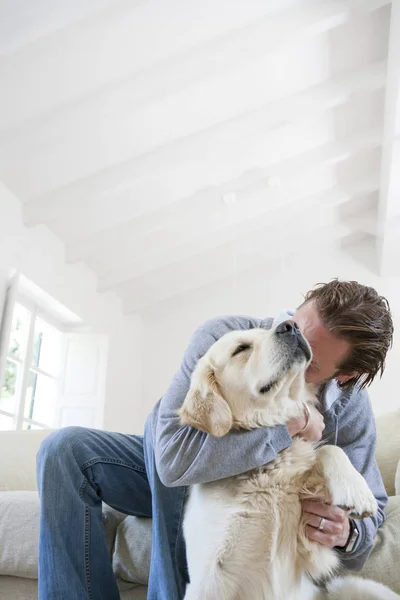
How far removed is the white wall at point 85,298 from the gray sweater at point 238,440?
3.72 m

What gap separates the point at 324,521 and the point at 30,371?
478 cm

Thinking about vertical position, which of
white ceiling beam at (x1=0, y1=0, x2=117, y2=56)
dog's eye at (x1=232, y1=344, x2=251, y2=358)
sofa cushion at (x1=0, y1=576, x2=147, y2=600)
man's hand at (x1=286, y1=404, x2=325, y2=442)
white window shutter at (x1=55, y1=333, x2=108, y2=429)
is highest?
white ceiling beam at (x1=0, y1=0, x2=117, y2=56)

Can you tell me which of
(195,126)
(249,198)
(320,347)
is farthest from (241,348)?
(249,198)

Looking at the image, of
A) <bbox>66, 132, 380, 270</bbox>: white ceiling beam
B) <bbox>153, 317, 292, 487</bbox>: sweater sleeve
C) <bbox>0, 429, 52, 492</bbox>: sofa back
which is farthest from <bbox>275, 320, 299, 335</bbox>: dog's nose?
<bbox>66, 132, 380, 270</bbox>: white ceiling beam

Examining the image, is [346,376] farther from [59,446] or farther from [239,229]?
[239,229]

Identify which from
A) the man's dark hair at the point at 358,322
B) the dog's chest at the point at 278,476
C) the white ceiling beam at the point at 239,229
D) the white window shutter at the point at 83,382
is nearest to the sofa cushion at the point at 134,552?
the dog's chest at the point at 278,476

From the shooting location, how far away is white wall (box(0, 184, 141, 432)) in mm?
4918

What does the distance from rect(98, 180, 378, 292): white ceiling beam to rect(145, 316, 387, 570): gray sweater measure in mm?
4818

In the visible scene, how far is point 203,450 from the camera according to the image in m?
1.16

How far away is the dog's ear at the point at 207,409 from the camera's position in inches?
46.3

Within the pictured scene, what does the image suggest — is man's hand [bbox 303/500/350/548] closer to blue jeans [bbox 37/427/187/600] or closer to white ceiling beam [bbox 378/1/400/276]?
blue jeans [bbox 37/427/187/600]

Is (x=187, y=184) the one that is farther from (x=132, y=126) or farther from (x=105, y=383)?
(x=105, y=383)

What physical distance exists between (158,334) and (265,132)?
11.7 feet

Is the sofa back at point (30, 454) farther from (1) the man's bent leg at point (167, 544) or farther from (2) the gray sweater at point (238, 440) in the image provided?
(1) the man's bent leg at point (167, 544)
